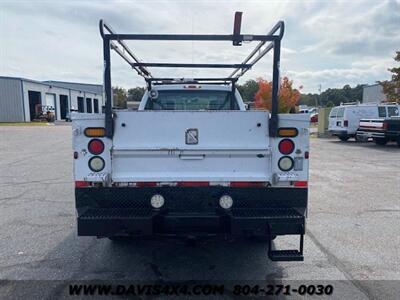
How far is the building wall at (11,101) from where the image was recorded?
46.3 meters

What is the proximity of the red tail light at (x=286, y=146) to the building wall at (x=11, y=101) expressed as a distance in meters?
51.1

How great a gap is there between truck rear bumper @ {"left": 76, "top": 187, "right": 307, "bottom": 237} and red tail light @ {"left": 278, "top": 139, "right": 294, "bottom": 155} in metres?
0.38

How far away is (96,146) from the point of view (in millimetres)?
3225

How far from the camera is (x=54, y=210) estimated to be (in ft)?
19.4

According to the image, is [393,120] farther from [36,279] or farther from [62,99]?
[62,99]

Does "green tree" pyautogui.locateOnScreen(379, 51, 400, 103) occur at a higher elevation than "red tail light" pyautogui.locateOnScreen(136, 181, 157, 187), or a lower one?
higher

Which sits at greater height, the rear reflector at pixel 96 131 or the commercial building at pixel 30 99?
the commercial building at pixel 30 99

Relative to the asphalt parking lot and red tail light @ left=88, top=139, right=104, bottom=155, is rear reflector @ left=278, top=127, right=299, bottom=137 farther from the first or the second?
red tail light @ left=88, top=139, right=104, bottom=155

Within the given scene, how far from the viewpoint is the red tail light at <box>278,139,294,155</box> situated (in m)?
3.25

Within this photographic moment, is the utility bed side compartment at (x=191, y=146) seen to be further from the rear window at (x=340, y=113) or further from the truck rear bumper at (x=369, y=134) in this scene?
the rear window at (x=340, y=113)

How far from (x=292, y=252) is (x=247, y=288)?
616 millimetres

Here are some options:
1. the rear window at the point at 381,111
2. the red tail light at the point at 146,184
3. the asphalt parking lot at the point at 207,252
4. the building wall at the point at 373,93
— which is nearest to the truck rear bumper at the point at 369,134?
the rear window at the point at 381,111

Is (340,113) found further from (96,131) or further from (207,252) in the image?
(96,131)

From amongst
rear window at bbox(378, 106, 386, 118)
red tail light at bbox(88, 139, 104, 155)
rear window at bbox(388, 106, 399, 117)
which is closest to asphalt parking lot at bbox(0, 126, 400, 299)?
red tail light at bbox(88, 139, 104, 155)
